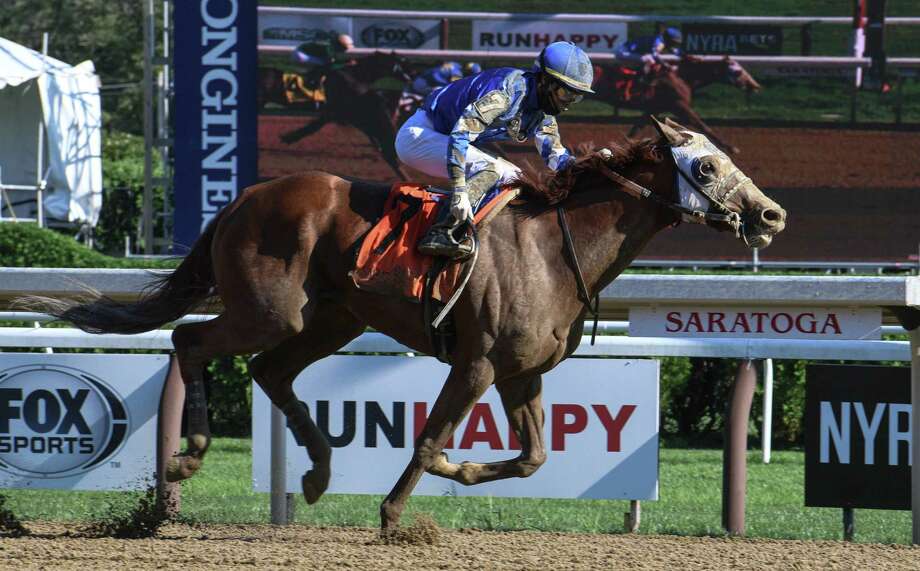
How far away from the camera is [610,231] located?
483 centimetres

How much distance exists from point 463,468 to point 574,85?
58.9 inches

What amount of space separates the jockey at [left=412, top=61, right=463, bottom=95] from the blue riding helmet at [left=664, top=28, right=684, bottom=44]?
78.0 inches

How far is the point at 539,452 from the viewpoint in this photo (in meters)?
4.98

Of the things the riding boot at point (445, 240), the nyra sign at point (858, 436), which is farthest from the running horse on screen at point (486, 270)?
the nyra sign at point (858, 436)

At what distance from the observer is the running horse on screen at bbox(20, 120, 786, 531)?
15.4 ft

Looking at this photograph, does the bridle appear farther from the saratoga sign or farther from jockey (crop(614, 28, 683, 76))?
jockey (crop(614, 28, 683, 76))

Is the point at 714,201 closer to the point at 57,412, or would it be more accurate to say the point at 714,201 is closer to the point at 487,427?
the point at 487,427

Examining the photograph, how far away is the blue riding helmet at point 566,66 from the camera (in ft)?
15.6

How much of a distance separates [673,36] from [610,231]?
789 centimetres

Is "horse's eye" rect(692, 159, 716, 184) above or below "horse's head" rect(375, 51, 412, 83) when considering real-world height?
below

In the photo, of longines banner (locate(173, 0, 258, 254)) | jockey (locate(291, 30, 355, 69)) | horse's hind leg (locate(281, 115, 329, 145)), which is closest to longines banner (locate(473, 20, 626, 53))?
jockey (locate(291, 30, 355, 69))

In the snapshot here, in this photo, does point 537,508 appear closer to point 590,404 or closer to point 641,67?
point 590,404

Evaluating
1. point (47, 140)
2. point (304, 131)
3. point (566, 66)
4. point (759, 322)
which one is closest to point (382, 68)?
point (304, 131)

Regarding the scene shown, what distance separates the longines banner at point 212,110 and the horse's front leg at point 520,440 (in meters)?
7.51
